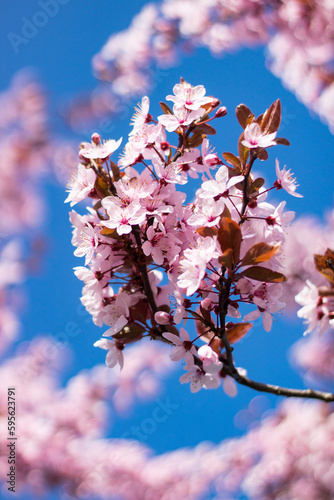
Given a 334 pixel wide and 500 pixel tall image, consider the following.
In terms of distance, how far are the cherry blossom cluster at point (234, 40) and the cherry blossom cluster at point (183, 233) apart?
311 centimetres

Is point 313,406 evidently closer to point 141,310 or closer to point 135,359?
point 135,359

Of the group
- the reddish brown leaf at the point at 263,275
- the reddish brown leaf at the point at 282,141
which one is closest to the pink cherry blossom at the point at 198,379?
the reddish brown leaf at the point at 263,275

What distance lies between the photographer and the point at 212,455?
574 cm

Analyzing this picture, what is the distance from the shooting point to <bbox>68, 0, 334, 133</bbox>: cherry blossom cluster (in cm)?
416

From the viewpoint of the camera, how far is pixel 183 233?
3.79ft

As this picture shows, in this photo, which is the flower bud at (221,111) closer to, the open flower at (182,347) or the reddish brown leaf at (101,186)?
the reddish brown leaf at (101,186)

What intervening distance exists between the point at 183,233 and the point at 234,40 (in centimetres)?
518

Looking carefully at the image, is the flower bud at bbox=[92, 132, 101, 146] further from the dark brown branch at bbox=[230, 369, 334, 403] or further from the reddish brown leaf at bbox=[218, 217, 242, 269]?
the dark brown branch at bbox=[230, 369, 334, 403]

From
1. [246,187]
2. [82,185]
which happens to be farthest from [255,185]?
[82,185]

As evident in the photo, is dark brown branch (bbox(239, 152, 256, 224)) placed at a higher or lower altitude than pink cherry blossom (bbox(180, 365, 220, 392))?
higher

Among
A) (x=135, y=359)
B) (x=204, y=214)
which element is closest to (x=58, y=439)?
(x=135, y=359)

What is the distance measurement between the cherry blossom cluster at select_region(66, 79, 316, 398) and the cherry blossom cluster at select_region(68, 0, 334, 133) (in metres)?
3.11

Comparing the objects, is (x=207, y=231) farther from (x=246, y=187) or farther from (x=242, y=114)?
(x=242, y=114)

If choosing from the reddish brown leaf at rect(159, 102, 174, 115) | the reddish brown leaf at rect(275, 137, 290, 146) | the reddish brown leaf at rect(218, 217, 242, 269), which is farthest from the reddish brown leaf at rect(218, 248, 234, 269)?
the reddish brown leaf at rect(159, 102, 174, 115)
